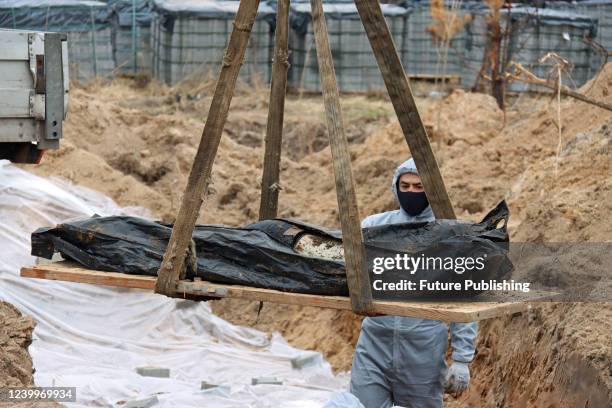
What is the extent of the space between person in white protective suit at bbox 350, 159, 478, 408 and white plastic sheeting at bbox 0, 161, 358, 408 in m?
2.53

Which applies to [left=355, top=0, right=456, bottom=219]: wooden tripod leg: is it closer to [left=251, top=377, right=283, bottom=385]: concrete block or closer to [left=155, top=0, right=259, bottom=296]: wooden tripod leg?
[left=155, top=0, right=259, bottom=296]: wooden tripod leg

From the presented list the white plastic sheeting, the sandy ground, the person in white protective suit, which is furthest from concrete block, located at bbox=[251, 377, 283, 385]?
the person in white protective suit

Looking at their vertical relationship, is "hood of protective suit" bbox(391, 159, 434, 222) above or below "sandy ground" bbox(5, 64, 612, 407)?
above

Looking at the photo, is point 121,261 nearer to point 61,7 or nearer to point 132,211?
point 132,211

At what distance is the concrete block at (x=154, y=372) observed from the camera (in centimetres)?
834

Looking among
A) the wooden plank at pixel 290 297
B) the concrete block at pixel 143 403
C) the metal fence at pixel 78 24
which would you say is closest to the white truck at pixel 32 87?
the wooden plank at pixel 290 297

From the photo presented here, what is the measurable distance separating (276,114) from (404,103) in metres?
0.71

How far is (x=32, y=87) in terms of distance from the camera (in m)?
6.57

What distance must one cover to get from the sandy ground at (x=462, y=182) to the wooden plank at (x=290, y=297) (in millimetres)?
1405

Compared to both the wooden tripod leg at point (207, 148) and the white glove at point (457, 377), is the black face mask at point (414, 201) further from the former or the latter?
the wooden tripod leg at point (207, 148)

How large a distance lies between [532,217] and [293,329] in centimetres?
302

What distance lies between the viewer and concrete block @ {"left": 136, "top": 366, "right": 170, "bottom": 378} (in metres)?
8.34

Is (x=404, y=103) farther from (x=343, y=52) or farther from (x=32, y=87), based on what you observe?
(x=343, y=52)
